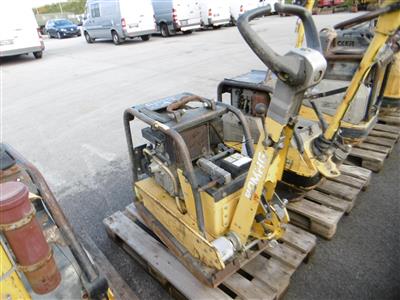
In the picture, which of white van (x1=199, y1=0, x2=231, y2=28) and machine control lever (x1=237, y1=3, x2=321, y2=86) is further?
white van (x1=199, y1=0, x2=231, y2=28)

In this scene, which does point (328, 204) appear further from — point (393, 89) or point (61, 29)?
point (61, 29)

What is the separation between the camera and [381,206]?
2.87m

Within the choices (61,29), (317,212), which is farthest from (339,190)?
(61,29)

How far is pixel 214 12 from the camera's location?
15195 mm

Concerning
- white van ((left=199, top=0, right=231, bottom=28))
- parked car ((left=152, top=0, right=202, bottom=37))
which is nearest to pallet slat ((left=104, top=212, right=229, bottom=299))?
parked car ((left=152, top=0, right=202, bottom=37))

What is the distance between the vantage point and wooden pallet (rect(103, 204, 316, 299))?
198cm

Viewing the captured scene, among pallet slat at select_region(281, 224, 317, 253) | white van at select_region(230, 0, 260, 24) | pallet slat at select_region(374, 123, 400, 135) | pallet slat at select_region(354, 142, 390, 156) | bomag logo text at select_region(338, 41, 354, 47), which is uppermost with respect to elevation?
bomag logo text at select_region(338, 41, 354, 47)

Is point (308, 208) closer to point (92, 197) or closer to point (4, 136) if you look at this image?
point (92, 197)

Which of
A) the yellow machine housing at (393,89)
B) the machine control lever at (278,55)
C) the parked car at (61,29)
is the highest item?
the machine control lever at (278,55)

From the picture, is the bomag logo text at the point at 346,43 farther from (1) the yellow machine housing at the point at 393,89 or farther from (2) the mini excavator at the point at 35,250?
(2) the mini excavator at the point at 35,250

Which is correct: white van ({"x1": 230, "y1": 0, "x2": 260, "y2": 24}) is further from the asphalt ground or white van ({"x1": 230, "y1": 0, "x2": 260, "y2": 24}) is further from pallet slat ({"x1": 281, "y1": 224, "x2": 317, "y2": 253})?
pallet slat ({"x1": 281, "y1": 224, "x2": 317, "y2": 253})

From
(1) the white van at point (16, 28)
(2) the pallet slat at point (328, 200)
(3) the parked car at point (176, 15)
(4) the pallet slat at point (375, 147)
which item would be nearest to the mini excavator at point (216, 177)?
(2) the pallet slat at point (328, 200)

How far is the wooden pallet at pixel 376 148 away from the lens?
10.8 feet

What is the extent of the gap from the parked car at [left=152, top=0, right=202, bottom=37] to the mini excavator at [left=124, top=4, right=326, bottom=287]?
522 inches
